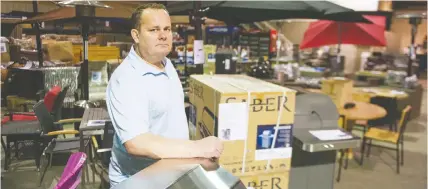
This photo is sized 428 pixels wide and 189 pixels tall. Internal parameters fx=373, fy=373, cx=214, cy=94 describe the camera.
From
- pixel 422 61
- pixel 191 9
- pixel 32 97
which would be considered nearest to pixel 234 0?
pixel 191 9

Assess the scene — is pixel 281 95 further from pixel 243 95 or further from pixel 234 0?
pixel 234 0

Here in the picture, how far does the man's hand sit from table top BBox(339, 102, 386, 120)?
3.36 metres

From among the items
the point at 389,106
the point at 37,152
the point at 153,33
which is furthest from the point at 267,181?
the point at 389,106

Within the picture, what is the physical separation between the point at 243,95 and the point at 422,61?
14.4m

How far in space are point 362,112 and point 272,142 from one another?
287cm

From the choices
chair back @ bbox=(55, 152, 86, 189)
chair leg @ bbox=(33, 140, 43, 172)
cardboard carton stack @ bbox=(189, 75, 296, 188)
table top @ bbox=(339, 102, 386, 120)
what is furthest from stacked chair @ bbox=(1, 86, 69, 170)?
table top @ bbox=(339, 102, 386, 120)

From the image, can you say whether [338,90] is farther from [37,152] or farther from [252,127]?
[37,152]

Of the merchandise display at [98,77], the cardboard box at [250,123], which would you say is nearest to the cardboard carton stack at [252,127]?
the cardboard box at [250,123]

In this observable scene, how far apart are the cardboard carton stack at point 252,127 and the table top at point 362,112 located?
2455mm

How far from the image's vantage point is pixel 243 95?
6.65ft

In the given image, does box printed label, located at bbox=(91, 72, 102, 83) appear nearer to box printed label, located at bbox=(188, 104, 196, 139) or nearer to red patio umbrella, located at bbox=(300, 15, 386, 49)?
box printed label, located at bbox=(188, 104, 196, 139)

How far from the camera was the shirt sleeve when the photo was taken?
134 cm

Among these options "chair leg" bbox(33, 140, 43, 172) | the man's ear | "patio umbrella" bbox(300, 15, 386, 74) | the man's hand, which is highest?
"patio umbrella" bbox(300, 15, 386, 74)

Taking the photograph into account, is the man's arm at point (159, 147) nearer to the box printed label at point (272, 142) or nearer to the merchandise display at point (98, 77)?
the box printed label at point (272, 142)
